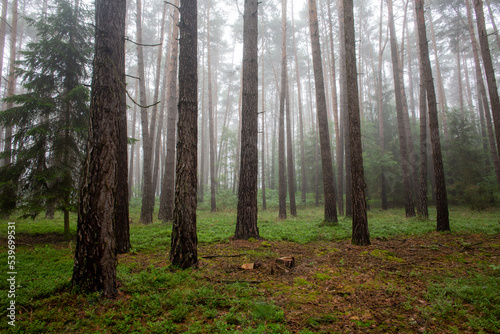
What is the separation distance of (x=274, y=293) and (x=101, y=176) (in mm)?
3342

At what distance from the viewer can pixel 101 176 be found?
3801 millimetres

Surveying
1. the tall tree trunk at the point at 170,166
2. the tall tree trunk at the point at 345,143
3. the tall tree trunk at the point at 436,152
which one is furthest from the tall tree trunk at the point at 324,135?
the tall tree trunk at the point at 170,166

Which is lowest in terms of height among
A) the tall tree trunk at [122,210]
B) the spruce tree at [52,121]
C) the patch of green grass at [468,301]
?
the patch of green grass at [468,301]

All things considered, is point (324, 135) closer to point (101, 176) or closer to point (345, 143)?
point (345, 143)

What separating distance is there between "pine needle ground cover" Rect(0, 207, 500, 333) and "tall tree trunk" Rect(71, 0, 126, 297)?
33 centimetres

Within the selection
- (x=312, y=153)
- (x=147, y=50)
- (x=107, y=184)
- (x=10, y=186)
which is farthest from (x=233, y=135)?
(x=107, y=184)

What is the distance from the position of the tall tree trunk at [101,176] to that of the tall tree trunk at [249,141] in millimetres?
4230

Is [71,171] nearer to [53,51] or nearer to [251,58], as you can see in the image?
[53,51]

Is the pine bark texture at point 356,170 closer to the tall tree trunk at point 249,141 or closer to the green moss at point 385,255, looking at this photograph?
the green moss at point 385,255

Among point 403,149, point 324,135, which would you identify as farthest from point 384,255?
point 403,149

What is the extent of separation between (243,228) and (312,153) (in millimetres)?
20479

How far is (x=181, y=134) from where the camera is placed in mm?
5004

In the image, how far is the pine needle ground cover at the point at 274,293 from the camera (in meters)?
3.02

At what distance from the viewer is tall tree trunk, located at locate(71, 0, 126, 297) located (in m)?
3.66
